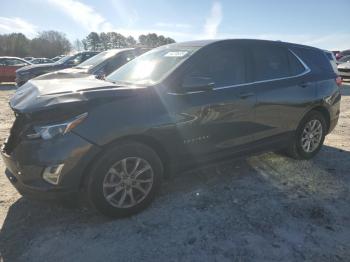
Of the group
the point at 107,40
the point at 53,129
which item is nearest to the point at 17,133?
the point at 53,129

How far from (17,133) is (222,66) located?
91.6 inches

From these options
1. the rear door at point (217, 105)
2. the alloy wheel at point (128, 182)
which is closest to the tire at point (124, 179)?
the alloy wheel at point (128, 182)

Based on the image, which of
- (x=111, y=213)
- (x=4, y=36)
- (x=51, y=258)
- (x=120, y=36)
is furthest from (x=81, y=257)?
(x=120, y=36)

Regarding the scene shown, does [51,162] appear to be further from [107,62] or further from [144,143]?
[107,62]

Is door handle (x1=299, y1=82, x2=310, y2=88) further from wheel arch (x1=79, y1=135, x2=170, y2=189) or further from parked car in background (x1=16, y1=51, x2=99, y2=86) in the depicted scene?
parked car in background (x1=16, y1=51, x2=99, y2=86)

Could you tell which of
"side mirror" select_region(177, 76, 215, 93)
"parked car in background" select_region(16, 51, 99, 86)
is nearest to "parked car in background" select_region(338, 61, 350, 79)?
"parked car in background" select_region(16, 51, 99, 86)

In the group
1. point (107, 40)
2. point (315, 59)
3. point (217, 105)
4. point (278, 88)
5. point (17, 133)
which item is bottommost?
point (17, 133)

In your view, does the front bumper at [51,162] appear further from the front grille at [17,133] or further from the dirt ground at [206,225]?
the dirt ground at [206,225]

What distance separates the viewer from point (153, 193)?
3635mm

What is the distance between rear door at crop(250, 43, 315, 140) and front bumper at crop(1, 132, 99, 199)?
2.25m

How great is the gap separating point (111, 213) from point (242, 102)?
1929mm

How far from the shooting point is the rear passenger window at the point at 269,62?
14.5 feet

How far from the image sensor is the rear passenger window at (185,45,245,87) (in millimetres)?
3928

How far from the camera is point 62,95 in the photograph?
3.20 m
